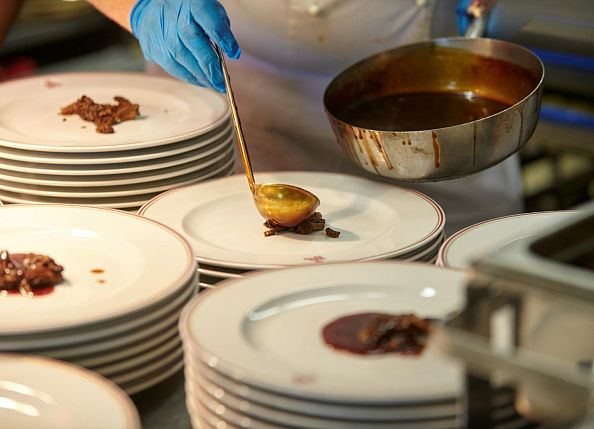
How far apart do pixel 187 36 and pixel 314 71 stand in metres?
0.50

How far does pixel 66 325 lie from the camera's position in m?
1.14

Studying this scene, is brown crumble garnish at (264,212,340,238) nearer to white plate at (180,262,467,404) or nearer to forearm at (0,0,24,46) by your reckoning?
white plate at (180,262,467,404)

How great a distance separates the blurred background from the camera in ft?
9.95

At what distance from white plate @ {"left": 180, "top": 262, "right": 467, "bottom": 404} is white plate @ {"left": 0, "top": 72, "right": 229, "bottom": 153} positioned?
636 millimetres

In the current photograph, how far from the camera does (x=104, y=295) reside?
1288mm

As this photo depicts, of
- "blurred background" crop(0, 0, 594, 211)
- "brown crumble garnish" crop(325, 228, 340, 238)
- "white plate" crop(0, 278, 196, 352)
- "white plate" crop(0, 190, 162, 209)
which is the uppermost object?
"white plate" crop(0, 278, 196, 352)

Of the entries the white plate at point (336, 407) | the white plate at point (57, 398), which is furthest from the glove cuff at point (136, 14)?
the white plate at point (336, 407)

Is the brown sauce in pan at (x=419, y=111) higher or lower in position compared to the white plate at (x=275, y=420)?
higher

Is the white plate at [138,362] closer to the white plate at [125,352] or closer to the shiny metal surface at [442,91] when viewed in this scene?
the white plate at [125,352]

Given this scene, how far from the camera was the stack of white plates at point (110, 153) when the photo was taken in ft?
5.63

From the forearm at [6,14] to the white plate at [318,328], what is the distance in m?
1.54

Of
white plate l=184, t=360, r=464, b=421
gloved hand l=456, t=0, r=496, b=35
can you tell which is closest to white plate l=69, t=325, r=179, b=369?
white plate l=184, t=360, r=464, b=421

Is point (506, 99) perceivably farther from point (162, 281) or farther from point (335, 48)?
point (162, 281)

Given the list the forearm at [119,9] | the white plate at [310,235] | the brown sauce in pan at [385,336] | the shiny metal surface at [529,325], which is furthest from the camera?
the forearm at [119,9]
